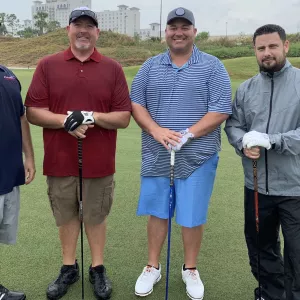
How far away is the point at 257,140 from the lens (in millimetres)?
2420

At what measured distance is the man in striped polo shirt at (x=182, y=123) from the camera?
112 inches

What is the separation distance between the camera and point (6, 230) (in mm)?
2781

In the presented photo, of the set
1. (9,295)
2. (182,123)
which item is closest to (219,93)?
(182,123)

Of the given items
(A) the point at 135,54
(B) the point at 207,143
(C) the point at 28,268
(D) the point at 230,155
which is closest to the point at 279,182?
(B) the point at 207,143

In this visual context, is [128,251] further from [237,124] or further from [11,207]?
[237,124]

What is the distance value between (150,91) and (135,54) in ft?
116

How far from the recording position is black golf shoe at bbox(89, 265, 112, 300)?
2.95 m

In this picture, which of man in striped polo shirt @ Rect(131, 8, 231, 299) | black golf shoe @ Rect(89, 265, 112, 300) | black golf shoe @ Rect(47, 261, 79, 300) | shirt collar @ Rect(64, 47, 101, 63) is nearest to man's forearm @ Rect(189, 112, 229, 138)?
man in striped polo shirt @ Rect(131, 8, 231, 299)

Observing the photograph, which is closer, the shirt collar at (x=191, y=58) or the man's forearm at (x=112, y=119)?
the man's forearm at (x=112, y=119)

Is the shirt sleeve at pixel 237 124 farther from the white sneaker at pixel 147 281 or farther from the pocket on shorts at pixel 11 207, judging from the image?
the pocket on shorts at pixel 11 207

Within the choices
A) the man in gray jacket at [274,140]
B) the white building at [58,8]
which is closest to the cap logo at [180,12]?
the man in gray jacket at [274,140]

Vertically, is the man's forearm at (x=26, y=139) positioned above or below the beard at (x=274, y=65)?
below

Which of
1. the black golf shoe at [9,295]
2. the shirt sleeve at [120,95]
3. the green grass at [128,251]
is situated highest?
the shirt sleeve at [120,95]

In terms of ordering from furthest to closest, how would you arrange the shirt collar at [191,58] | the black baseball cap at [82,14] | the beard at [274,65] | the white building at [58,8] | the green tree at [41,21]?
the white building at [58,8] → the green tree at [41,21] → the shirt collar at [191,58] → the black baseball cap at [82,14] → the beard at [274,65]
